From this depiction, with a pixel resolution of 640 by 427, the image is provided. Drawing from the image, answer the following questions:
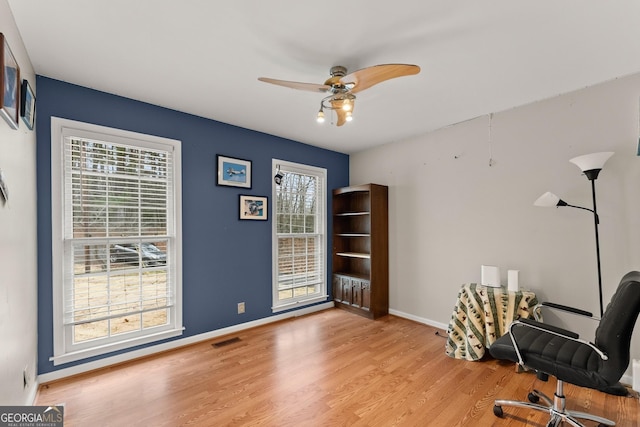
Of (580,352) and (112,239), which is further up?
(112,239)

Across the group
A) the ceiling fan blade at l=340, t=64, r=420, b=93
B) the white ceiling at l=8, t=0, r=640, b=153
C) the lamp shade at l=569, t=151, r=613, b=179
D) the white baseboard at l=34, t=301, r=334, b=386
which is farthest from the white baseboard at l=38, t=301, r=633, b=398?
the ceiling fan blade at l=340, t=64, r=420, b=93

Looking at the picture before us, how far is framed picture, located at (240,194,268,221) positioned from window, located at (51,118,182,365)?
750 mm

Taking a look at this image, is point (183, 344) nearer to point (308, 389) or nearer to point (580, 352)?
point (308, 389)

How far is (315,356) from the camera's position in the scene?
287cm

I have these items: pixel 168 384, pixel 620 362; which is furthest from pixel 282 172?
pixel 620 362

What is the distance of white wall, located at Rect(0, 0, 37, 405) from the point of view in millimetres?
1521

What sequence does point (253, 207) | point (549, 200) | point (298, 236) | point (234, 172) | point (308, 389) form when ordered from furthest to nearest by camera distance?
point (298, 236) < point (253, 207) < point (234, 172) < point (549, 200) < point (308, 389)

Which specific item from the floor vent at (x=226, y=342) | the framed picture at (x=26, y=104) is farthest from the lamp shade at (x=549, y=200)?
the framed picture at (x=26, y=104)

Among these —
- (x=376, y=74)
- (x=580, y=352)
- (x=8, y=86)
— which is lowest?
(x=580, y=352)

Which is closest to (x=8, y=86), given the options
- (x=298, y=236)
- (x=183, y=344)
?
(x=183, y=344)

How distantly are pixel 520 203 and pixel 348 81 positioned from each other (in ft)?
7.39

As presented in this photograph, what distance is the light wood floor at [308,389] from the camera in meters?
1.97

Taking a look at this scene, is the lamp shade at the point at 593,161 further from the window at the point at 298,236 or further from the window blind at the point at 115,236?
the window blind at the point at 115,236

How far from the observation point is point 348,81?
1.99 meters
